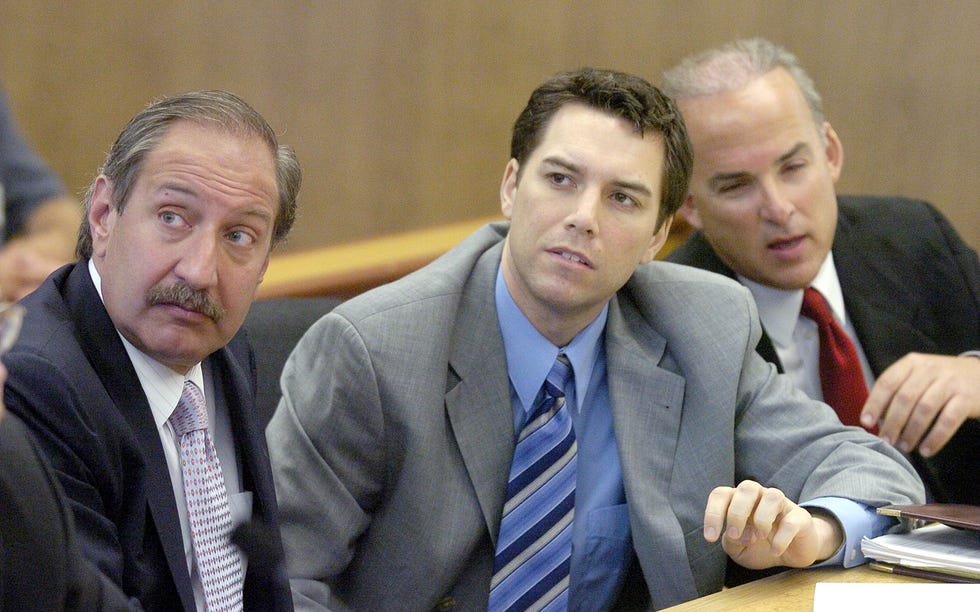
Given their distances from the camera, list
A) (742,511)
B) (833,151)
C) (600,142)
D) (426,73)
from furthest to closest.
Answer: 1. (426,73)
2. (833,151)
3. (600,142)
4. (742,511)

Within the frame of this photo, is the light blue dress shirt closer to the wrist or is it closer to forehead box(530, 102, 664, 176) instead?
the wrist

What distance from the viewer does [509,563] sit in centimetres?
178

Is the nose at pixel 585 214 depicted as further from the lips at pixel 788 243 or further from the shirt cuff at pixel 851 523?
the lips at pixel 788 243

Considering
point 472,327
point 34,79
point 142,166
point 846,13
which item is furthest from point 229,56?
point 142,166

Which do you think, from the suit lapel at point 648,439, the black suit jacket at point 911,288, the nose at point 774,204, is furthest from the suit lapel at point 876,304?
the suit lapel at point 648,439

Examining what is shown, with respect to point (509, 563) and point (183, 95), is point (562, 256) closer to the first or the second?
point (509, 563)

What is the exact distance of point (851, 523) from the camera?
165 cm

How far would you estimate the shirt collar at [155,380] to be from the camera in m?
1.38

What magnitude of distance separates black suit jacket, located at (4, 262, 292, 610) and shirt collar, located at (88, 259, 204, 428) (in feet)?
0.07

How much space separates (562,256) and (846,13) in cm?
244

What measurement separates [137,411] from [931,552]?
100cm

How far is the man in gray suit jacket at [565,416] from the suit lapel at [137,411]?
1.05ft

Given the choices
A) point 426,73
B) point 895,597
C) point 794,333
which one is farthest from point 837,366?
point 426,73

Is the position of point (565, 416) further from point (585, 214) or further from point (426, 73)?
point (426, 73)
